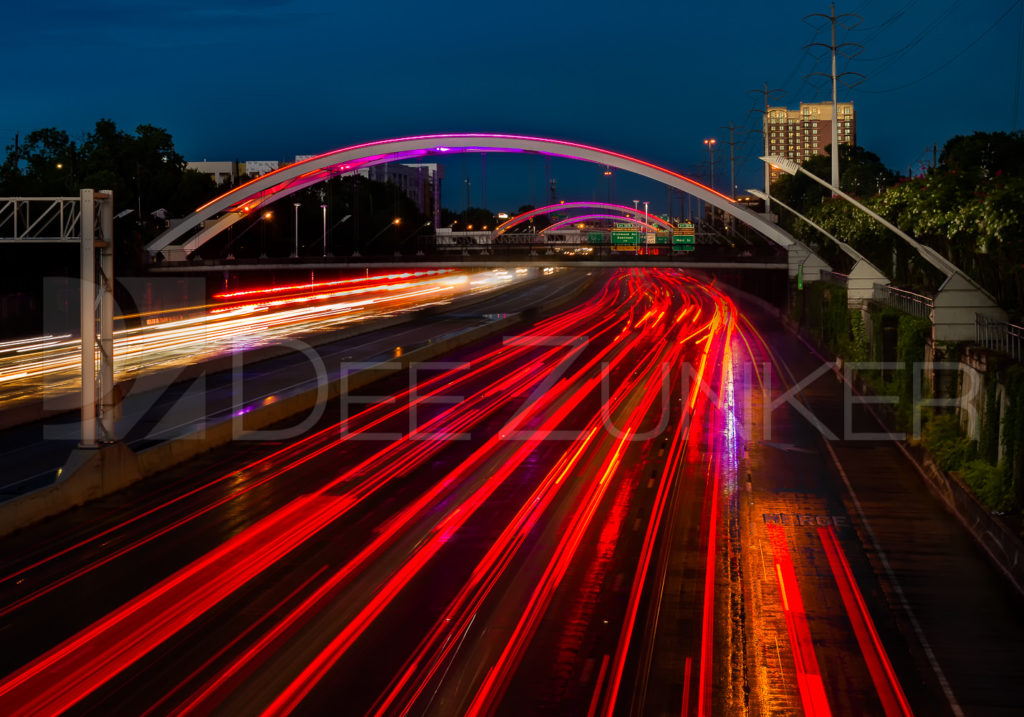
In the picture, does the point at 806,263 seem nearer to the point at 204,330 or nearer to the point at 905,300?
the point at 905,300

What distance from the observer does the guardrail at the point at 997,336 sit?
2159 centimetres

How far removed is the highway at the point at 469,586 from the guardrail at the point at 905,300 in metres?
5.08

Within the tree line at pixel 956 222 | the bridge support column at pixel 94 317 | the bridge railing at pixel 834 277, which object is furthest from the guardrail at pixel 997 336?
the bridge railing at pixel 834 277

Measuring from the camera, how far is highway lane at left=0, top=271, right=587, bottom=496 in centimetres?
2516

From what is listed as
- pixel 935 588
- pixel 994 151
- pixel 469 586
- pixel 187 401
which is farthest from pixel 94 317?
pixel 994 151

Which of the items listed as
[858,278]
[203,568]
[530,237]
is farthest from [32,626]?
[530,237]

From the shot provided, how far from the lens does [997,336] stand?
77.5 feet

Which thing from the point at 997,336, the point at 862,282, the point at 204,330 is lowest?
the point at 204,330

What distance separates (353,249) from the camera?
447 feet

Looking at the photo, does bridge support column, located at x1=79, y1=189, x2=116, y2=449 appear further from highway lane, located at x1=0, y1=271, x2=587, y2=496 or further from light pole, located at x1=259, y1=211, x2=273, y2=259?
light pole, located at x1=259, y1=211, x2=273, y2=259

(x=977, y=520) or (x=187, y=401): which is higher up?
(x=187, y=401)

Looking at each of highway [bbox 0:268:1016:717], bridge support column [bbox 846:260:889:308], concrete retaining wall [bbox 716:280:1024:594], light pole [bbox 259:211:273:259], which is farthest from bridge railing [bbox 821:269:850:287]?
light pole [bbox 259:211:273:259]

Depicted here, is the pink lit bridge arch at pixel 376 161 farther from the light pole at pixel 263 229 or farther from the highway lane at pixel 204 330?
the highway lane at pixel 204 330

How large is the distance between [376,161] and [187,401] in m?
70.5
